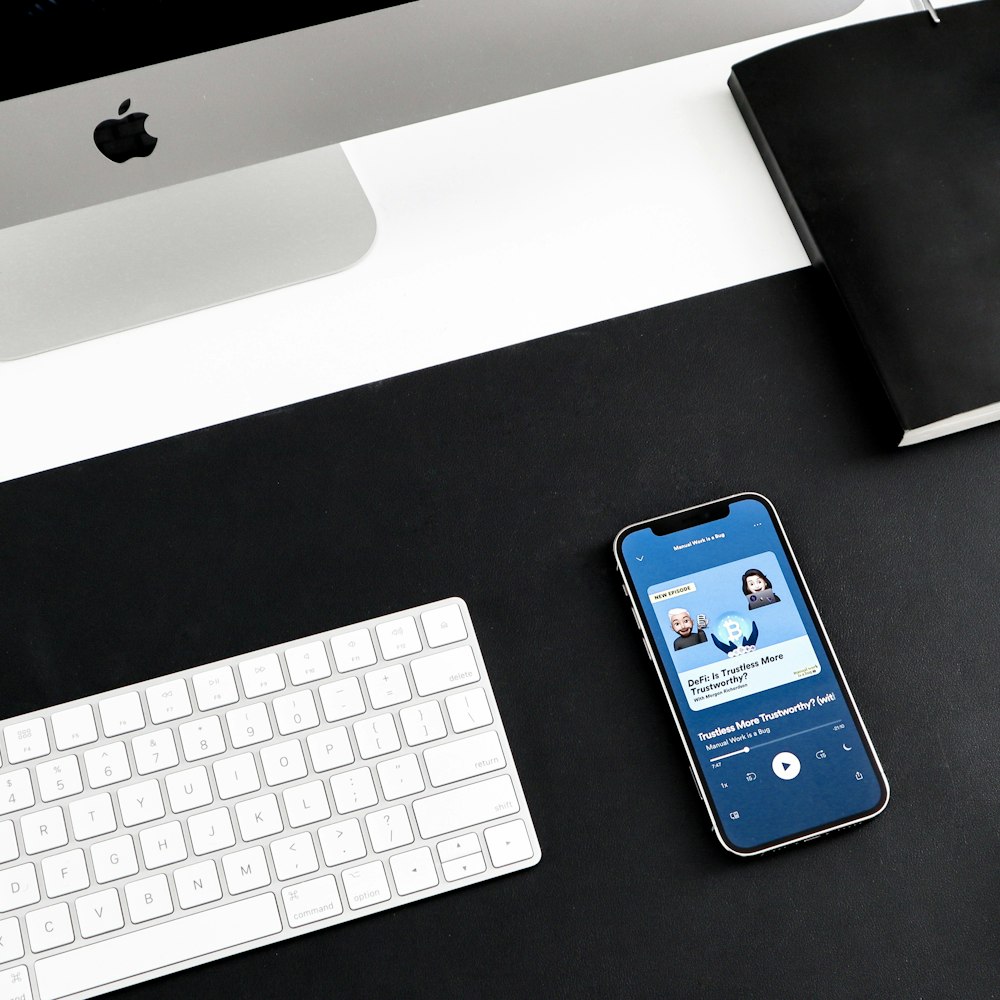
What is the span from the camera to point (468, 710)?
55cm

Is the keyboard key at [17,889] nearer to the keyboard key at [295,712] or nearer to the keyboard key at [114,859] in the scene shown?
the keyboard key at [114,859]

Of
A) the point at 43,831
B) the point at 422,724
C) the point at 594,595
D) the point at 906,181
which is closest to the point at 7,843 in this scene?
the point at 43,831

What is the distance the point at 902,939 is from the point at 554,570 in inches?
10.7

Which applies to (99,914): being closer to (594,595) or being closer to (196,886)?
(196,886)

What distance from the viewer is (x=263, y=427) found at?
621mm

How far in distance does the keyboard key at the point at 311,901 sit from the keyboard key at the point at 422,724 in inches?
3.3

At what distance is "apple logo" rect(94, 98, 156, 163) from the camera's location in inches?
20.8

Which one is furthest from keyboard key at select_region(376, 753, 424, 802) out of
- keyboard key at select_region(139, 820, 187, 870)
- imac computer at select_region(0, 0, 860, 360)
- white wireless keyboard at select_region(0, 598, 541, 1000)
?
imac computer at select_region(0, 0, 860, 360)

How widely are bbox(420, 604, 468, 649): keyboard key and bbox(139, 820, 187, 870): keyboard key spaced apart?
16 centimetres

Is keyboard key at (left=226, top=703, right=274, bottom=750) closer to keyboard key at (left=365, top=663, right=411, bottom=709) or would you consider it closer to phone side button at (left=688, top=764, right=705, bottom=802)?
keyboard key at (left=365, top=663, right=411, bottom=709)

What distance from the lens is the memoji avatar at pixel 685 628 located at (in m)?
0.56

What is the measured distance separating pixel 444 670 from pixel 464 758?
0.05m

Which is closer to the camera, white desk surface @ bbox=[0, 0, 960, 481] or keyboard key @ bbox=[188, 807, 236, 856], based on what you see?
keyboard key @ bbox=[188, 807, 236, 856]

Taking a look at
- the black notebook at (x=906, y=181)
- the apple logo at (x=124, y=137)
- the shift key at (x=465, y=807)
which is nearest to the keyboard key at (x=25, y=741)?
the shift key at (x=465, y=807)
